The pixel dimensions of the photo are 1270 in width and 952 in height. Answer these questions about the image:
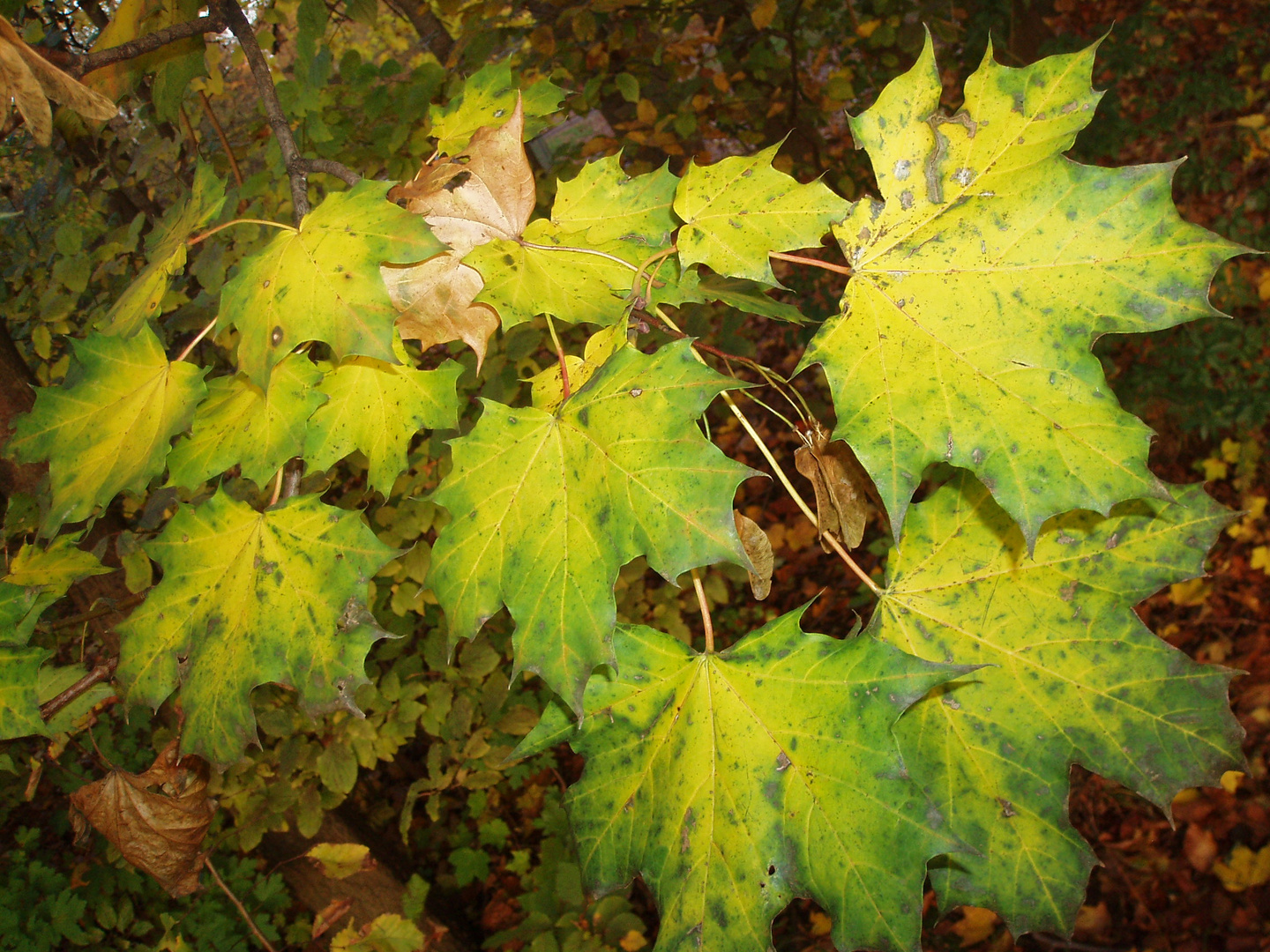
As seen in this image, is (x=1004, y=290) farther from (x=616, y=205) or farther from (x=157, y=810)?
(x=157, y=810)

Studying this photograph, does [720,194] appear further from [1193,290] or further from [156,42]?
[156,42]

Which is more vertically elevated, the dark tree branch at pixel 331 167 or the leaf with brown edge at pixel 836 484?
the dark tree branch at pixel 331 167

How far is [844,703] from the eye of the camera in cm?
83

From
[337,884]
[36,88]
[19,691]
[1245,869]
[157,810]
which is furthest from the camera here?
[1245,869]

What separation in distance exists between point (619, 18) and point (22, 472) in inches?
99.0

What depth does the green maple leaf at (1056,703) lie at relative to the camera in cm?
91

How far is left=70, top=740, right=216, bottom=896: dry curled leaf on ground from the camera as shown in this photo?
4.14ft

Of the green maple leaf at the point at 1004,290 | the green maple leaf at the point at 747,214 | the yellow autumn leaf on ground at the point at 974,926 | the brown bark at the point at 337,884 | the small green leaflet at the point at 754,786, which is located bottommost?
the yellow autumn leaf on ground at the point at 974,926

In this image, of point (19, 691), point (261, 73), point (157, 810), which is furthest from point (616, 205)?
point (157, 810)

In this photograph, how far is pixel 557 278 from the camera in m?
0.97

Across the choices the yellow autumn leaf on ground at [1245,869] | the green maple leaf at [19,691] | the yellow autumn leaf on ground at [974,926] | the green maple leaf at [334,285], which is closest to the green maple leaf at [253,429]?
the green maple leaf at [334,285]

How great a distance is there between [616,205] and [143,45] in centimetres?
64

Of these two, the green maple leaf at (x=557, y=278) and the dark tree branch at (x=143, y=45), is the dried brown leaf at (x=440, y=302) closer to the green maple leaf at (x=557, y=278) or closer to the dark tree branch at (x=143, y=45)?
the green maple leaf at (x=557, y=278)

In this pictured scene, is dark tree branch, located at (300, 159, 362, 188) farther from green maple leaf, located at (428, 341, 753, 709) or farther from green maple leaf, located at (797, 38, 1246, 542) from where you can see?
green maple leaf, located at (797, 38, 1246, 542)
